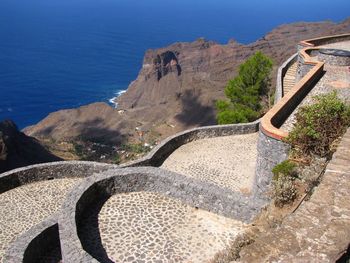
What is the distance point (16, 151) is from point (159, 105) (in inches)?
2620

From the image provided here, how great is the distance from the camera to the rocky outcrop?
46656mm

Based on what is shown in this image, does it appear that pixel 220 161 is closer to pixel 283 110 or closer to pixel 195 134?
pixel 195 134

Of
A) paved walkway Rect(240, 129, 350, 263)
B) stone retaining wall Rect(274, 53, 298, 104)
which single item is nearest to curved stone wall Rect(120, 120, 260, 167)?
stone retaining wall Rect(274, 53, 298, 104)

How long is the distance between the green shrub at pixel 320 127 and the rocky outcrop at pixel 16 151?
133 ft

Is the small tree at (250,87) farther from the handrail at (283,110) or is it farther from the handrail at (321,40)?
the handrail at (283,110)

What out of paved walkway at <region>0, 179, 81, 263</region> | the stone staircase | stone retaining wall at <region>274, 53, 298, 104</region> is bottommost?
paved walkway at <region>0, 179, 81, 263</region>

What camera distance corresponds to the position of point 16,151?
51375 millimetres

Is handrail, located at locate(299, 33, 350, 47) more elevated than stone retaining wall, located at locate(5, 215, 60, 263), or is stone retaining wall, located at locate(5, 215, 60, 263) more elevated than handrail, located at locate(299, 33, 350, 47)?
handrail, located at locate(299, 33, 350, 47)

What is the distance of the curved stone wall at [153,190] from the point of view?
10273 millimetres

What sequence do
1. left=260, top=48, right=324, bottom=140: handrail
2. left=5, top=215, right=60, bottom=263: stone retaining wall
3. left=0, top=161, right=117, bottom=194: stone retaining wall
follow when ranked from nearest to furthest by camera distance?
left=5, top=215, right=60, bottom=263: stone retaining wall
left=260, top=48, right=324, bottom=140: handrail
left=0, top=161, right=117, bottom=194: stone retaining wall

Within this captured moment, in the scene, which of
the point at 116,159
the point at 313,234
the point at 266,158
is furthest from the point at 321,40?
the point at 116,159

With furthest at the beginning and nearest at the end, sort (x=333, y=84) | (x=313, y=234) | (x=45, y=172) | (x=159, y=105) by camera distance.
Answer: (x=159, y=105), (x=333, y=84), (x=45, y=172), (x=313, y=234)

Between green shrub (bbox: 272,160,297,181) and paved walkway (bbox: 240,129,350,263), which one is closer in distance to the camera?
paved walkway (bbox: 240,129,350,263)

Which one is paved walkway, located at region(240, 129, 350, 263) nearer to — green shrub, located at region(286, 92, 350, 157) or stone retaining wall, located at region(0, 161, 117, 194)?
green shrub, located at region(286, 92, 350, 157)
